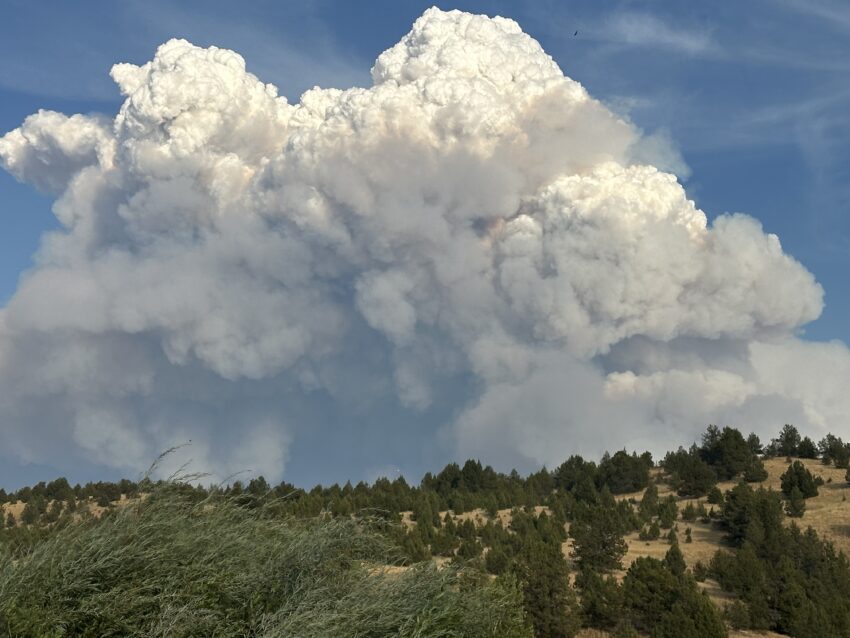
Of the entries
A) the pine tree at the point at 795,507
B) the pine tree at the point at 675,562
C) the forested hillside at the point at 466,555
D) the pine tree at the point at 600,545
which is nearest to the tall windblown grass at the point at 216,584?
the forested hillside at the point at 466,555

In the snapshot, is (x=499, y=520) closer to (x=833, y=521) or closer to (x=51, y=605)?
(x=833, y=521)

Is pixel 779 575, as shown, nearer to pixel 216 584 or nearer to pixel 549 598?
pixel 549 598

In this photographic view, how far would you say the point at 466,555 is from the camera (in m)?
38.2

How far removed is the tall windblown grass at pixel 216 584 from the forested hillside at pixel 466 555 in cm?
4

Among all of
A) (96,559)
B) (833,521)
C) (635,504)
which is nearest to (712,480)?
(635,504)

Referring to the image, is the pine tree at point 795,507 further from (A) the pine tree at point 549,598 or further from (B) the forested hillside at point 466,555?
(A) the pine tree at point 549,598

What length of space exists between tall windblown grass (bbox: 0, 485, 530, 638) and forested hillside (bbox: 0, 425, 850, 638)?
0.04 m

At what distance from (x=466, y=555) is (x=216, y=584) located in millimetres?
24618

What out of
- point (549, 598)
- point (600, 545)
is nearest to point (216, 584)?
point (549, 598)

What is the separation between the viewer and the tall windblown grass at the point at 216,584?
44.9ft

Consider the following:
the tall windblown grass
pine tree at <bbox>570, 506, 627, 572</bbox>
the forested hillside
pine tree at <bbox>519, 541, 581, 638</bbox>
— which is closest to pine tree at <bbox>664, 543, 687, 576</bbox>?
the forested hillside

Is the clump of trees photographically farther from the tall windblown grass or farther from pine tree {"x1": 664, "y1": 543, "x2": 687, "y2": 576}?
the tall windblown grass

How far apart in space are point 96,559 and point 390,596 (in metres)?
5.25

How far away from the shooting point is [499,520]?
4875 centimetres
